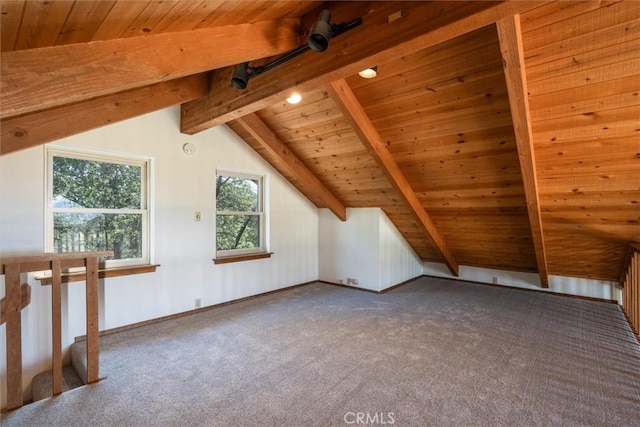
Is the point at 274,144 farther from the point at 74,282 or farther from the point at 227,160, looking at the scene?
the point at 74,282

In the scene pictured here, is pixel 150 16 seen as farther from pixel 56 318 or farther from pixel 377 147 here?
pixel 377 147

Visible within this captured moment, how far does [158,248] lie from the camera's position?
326 centimetres

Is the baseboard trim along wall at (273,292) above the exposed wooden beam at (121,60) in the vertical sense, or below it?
below

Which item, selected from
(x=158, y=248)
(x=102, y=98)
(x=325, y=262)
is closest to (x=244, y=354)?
(x=158, y=248)

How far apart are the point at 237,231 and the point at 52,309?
7.35 feet

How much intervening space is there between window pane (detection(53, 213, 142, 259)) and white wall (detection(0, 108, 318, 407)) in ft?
0.56

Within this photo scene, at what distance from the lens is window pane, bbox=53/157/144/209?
107 inches

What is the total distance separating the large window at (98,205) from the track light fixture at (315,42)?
1702 mm

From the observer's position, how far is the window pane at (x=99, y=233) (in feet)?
8.94

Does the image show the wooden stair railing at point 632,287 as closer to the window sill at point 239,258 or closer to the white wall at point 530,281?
the white wall at point 530,281

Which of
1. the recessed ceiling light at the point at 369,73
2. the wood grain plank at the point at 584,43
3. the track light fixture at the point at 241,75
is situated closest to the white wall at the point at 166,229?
the track light fixture at the point at 241,75

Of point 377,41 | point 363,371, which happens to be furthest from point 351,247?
point 377,41

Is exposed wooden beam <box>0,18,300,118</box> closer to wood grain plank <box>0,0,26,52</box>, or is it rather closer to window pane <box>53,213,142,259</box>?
wood grain plank <box>0,0,26,52</box>

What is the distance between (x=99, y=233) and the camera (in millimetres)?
2947
